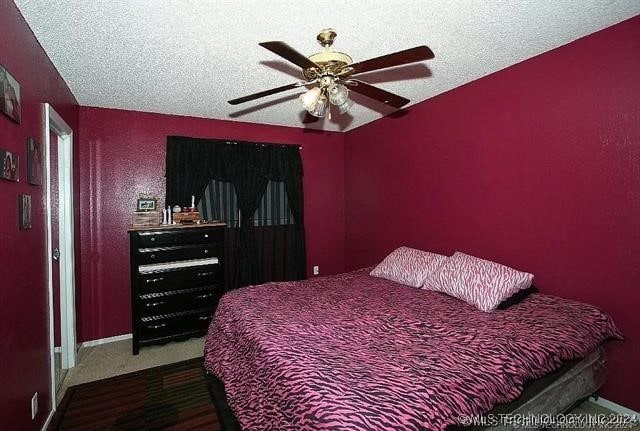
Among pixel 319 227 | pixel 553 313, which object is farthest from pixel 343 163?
pixel 553 313

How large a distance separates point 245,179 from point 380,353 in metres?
3.11

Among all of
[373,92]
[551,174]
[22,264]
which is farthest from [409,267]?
A: [22,264]

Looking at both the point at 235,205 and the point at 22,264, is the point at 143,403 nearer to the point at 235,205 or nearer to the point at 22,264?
the point at 22,264

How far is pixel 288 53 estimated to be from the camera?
1518mm

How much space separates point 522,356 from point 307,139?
3748 millimetres

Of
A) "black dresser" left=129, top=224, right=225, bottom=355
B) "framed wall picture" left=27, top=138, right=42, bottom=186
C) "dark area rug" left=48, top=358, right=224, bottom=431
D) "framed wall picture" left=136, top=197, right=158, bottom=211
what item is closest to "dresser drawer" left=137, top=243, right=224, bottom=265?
"black dresser" left=129, top=224, right=225, bottom=355

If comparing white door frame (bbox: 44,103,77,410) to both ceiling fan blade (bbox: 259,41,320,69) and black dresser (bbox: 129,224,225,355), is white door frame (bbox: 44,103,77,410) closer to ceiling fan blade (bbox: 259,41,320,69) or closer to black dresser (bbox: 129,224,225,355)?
black dresser (bbox: 129,224,225,355)

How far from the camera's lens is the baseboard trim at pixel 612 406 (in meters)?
2.09

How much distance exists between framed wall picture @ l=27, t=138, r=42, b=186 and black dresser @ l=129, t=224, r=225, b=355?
1195 mm

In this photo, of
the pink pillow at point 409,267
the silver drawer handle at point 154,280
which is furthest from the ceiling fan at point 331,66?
the silver drawer handle at point 154,280

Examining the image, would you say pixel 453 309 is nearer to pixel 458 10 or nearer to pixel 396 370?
pixel 396 370

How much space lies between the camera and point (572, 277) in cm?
236

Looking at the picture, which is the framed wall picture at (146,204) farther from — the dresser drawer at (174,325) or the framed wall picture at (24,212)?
the framed wall picture at (24,212)

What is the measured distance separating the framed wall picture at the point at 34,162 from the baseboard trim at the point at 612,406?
4.02 m
